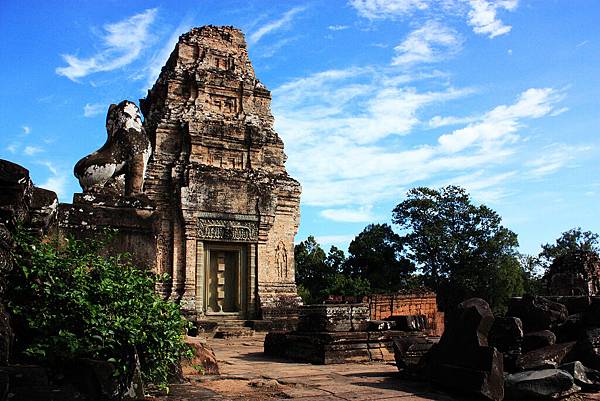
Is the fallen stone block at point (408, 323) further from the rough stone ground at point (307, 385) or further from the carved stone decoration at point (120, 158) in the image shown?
the carved stone decoration at point (120, 158)

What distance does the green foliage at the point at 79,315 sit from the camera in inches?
141

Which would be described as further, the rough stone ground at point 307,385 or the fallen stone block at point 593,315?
the fallen stone block at point 593,315

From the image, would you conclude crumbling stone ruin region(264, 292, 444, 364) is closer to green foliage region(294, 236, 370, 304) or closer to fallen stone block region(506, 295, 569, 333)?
fallen stone block region(506, 295, 569, 333)

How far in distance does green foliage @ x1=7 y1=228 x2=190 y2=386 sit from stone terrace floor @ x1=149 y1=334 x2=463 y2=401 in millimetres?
565

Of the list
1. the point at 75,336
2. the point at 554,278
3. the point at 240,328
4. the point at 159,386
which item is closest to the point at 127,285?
the point at 75,336

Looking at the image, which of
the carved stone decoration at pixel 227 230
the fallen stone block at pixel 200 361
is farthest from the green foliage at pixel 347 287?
the fallen stone block at pixel 200 361

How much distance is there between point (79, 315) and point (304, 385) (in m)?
2.66

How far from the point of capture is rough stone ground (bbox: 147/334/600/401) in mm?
4691

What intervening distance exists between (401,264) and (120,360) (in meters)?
37.9

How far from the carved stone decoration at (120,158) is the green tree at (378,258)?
33.3m

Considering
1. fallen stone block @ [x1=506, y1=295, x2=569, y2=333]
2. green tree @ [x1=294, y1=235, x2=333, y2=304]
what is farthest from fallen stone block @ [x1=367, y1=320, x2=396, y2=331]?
green tree @ [x1=294, y1=235, x2=333, y2=304]

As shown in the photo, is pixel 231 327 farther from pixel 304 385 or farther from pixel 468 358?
pixel 468 358

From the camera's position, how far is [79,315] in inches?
145

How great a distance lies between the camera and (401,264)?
4034 centimetres
